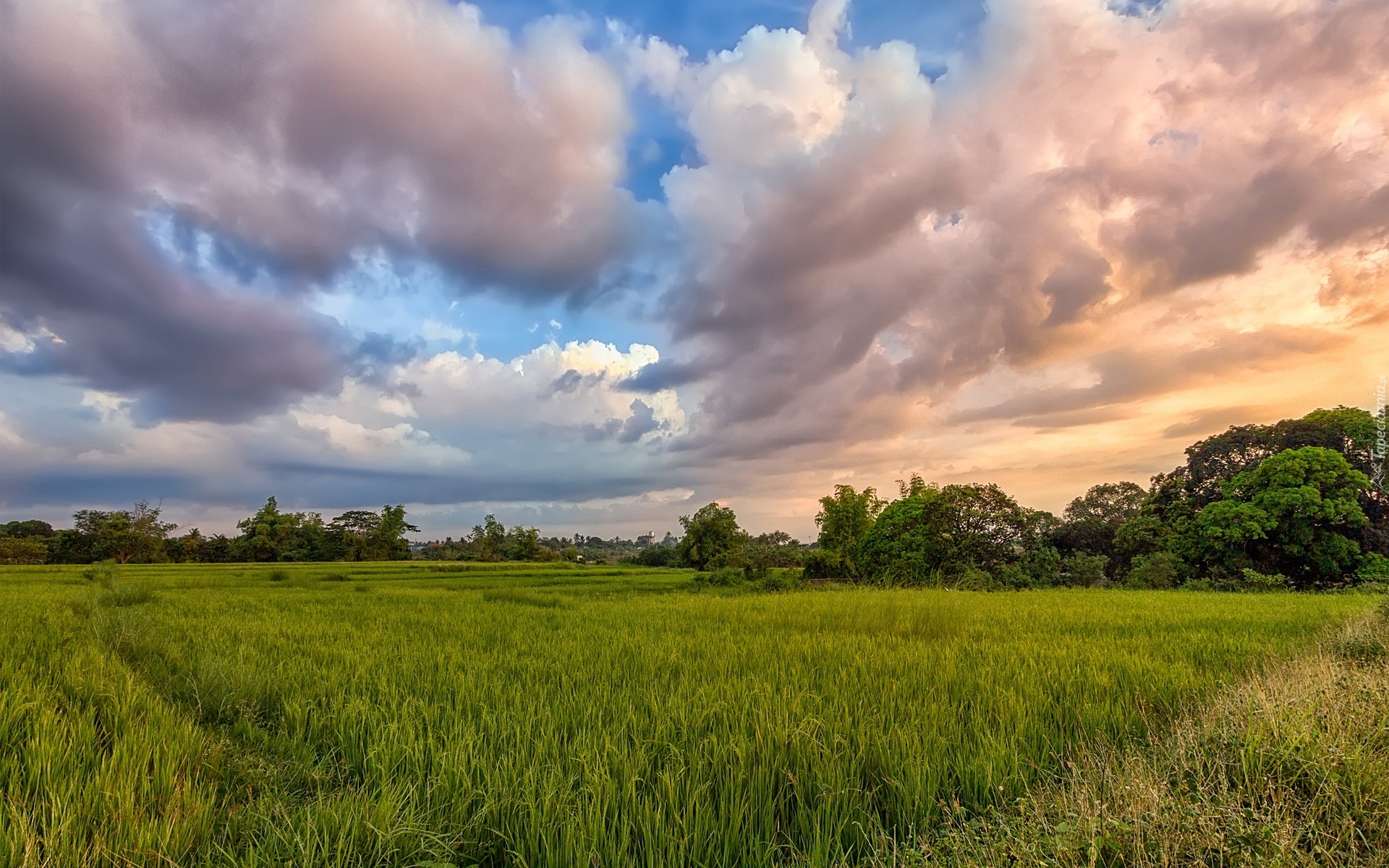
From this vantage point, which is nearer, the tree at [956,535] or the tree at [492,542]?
the tree at [956,535]

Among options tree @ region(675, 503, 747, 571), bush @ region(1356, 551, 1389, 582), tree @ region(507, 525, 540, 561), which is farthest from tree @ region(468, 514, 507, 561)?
bush @ region(1356, 551, 1389, 582)

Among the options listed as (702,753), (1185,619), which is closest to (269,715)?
(702,753)

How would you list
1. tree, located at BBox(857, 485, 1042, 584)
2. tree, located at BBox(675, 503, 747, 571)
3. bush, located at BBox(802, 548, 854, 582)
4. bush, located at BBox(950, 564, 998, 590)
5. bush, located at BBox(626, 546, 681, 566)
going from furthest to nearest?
bush, located at BBox(626, 546, 681, 566), tree, located at BBox(675, 503, 747, 571), bush, located at BBox(802, 548, 854, 582), tree, located at BBox(857, 485, 1042, 584), bush, located at BBox(950, 564, 998, 590)

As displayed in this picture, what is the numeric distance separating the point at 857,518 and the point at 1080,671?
3956cm

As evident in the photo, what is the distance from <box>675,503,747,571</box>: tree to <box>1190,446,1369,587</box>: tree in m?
29.0

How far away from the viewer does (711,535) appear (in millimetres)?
46062

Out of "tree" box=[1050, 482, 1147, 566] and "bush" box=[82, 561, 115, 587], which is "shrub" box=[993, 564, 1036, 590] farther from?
"bush" box=[82, 561, 115, 587]

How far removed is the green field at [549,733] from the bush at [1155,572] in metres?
16.0

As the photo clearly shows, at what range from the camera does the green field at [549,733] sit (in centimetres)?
261

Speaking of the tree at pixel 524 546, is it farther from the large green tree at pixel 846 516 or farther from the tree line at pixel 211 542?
the large green tree at pixel 846 516

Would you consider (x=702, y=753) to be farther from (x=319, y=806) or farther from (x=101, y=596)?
(x=101, y=596)

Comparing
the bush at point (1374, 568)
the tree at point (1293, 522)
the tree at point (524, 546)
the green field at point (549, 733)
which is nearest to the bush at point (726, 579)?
the green field at point (549, 733)

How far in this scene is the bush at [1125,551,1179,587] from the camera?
901 inches

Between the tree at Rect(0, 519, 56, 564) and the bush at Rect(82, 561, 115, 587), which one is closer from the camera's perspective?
the bush at Rect(82, 561, 115, 587)
